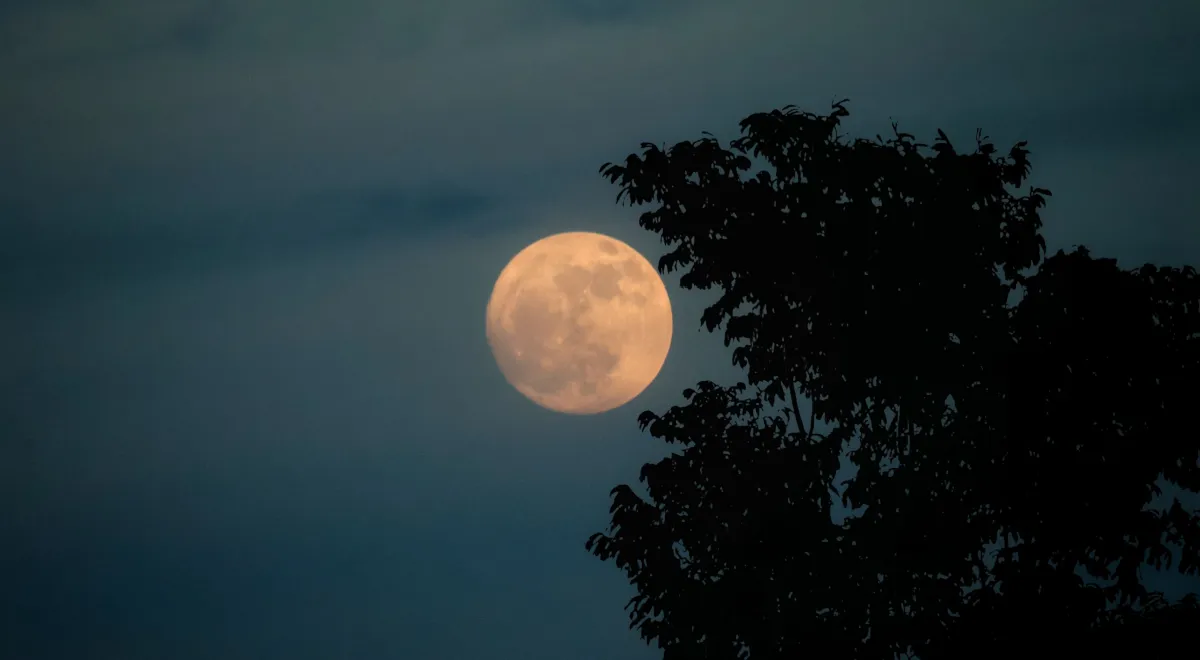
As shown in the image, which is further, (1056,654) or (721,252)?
(721,252)

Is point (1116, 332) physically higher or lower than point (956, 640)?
higher

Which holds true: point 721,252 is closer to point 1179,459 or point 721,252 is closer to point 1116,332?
point 1116,332

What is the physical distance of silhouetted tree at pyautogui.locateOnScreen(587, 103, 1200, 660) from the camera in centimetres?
2119

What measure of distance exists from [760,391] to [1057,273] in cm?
565

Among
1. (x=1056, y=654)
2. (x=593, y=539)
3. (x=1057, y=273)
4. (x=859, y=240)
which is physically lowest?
(x=1056, y=654)

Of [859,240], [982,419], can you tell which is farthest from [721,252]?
[982,419]

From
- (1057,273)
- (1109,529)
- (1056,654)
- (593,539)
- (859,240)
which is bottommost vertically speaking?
(1056,654)

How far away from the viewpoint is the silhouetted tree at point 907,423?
21188 mm

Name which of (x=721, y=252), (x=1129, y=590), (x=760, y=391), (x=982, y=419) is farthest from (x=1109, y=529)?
(x=721, y=252)

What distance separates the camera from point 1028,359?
2161cm

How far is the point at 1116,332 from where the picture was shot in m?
21.5

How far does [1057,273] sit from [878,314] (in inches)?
123

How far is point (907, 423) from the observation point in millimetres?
23234

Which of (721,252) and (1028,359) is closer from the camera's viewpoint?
(1028,359)
